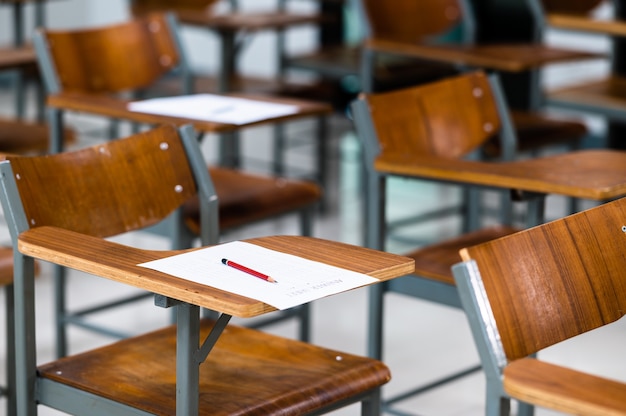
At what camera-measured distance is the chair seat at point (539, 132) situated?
4.02 meters

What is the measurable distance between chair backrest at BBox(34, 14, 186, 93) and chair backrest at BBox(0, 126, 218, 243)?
3.80ft

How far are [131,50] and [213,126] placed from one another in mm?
927

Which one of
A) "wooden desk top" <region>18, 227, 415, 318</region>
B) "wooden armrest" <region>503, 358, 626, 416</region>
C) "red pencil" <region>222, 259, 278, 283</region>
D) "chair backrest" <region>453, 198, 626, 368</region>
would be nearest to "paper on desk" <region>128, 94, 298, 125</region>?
"wooden desk top" <region>18, 227, 415, 318</region>

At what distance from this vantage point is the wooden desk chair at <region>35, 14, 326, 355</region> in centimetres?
311

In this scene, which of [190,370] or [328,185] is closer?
[190,370]

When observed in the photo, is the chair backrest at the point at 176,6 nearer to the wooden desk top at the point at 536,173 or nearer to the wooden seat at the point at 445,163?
the wooden seat at the point at 445,163

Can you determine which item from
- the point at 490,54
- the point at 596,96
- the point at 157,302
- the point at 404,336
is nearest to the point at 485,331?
the point at 157,302

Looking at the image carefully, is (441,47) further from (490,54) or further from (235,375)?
(235,375)

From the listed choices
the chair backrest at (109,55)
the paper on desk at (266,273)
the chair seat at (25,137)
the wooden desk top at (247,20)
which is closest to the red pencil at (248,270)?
the paper on desk at (266,273)

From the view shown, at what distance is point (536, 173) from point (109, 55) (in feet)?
5.42

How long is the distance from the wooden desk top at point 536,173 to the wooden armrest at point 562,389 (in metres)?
0.87

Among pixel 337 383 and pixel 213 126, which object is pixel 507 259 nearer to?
pixel 337 383

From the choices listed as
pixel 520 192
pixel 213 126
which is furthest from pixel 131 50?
pixel 520 192

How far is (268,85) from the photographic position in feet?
15.9
